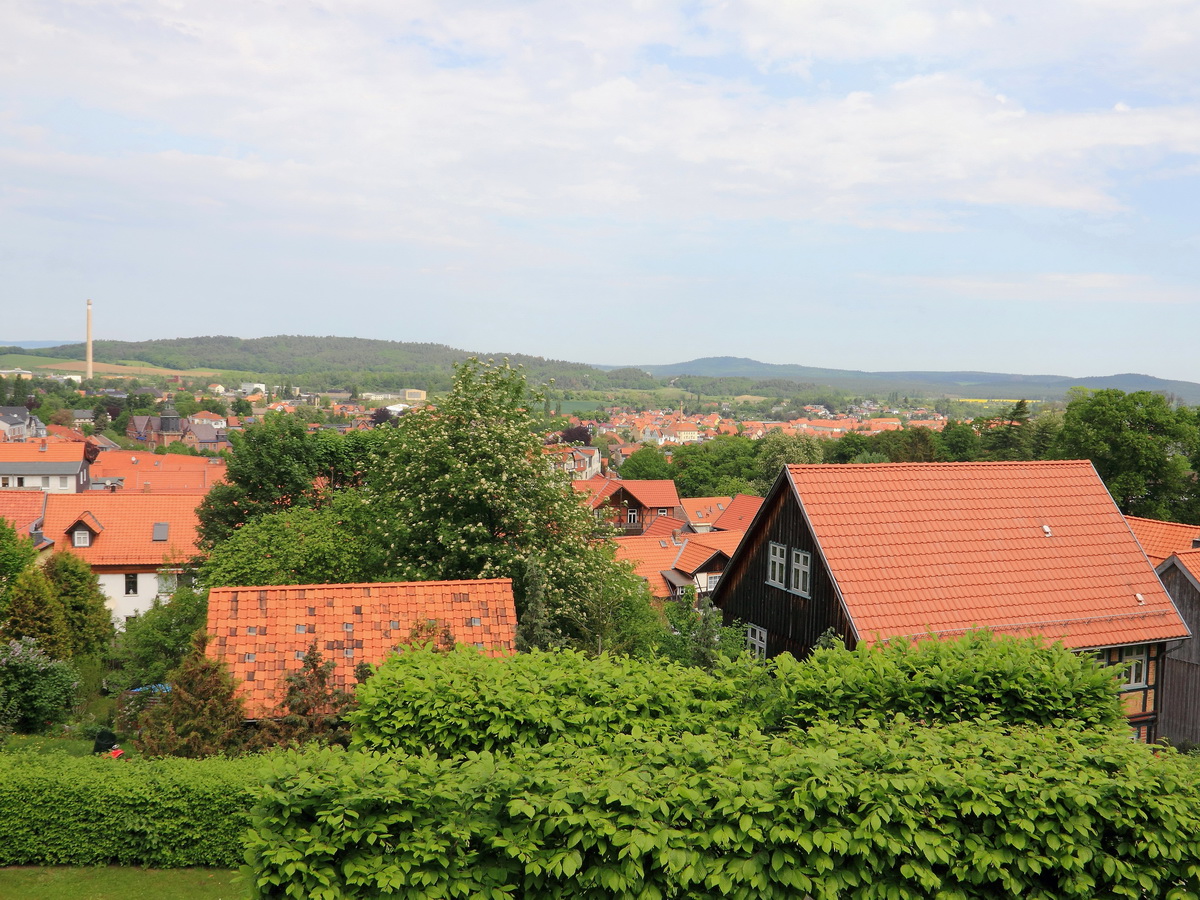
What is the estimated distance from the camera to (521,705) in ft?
33.6

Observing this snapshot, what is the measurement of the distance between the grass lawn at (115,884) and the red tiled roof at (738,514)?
57.4 meters

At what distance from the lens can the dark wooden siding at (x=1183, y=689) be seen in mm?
22484

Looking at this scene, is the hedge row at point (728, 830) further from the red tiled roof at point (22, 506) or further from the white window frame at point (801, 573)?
the red tiled roof at point (22, 506)

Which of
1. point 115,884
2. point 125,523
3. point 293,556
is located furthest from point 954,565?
point 125,523

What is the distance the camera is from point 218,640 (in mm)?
15375

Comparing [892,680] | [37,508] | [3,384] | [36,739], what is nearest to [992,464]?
[892,680]

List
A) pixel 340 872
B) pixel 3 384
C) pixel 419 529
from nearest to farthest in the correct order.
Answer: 1. pixel 340 872
2. pixel 419 529
3. pixel 3 384

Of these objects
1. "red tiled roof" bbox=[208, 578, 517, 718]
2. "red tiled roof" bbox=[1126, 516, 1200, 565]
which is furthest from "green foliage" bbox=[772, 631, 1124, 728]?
"red tiled roof" bbox=[1126, 516, 1200, 565]

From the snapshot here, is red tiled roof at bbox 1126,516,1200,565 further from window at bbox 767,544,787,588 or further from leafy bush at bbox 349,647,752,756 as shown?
leafy bush at bbox 349,647,752,756

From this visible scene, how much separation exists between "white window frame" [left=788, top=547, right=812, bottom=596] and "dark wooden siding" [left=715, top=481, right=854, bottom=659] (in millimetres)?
120

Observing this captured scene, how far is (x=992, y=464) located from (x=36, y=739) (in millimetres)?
25559

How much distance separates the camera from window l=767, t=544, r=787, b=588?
68.4 feet

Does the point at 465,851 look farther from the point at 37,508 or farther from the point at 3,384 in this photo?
the point at 3,384

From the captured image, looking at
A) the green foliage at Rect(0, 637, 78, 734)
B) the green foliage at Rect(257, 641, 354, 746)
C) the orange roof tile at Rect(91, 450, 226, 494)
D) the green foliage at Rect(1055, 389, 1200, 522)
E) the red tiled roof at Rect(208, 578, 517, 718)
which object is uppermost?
the green foliage at Rect(1055, 389, 1200, 522)
